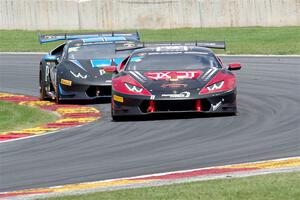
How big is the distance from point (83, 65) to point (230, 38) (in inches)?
667

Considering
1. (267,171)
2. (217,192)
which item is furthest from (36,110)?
(217,192)

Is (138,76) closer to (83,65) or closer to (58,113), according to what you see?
(58,113)

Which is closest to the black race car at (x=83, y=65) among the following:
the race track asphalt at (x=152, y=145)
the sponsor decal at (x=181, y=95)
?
the race track asphalt at (x=152, y=145)

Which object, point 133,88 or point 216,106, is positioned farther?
point 133,88

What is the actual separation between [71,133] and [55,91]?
484 cm

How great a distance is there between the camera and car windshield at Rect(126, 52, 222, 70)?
15.9m

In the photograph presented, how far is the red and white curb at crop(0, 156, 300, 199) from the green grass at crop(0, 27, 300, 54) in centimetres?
1885

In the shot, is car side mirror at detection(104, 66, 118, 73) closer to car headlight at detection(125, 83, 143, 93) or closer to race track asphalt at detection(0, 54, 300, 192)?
race track asphalt at detection(0, 54, 300, 192)

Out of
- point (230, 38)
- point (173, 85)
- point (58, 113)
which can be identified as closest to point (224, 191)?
point (173, 85)

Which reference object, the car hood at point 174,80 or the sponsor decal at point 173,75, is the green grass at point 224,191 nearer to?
the car hood at point 174,80

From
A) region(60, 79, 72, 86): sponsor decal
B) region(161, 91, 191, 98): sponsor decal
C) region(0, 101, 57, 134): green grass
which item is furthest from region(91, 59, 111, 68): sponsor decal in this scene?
region(161, 91, 191, 98): sponsor decal

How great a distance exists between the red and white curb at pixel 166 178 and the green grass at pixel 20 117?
18.8 feet

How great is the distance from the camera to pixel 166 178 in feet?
31.3

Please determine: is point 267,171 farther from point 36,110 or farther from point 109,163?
point 36,110
